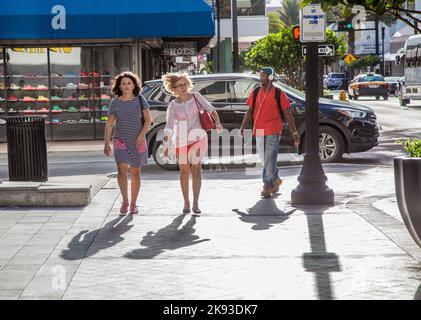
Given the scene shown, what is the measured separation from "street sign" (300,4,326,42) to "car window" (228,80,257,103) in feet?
14.0

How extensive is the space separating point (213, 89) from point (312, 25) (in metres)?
4.87

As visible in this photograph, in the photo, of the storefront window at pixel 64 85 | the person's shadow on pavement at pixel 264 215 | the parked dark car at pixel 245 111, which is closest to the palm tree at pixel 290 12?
the storefront window at pixel 64 85

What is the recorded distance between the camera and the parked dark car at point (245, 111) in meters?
16.1

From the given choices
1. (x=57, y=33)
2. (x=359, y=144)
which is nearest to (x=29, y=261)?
(x=359, y=144)

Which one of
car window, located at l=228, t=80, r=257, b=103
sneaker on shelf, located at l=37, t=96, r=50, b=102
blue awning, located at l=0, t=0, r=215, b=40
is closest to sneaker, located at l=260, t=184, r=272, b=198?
car window, located at l=228, t=80, r=257, b=103

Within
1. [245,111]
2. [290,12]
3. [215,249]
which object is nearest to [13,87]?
[245,111]

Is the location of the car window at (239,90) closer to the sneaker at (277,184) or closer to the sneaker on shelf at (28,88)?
the sneaker at (277,184)

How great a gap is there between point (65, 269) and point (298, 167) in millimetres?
8669

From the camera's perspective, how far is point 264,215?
10.3 meters

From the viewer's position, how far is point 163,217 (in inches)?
402

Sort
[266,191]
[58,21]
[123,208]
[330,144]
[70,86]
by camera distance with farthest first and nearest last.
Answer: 1. [70,86]
2. [58,21]
3. [330,144]
4. [266,191]
5. [123,208]

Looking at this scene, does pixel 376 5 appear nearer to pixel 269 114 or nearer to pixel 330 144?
pixel 269 114

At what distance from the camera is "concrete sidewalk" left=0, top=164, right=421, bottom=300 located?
259 inches
